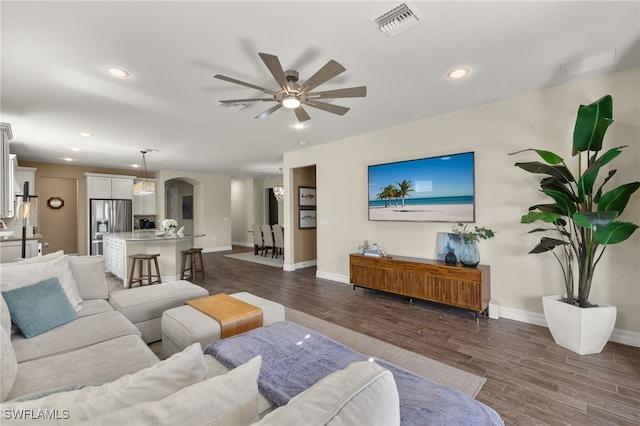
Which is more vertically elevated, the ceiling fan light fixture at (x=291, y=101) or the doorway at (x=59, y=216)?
the ceiling fan light fixture at (x=291, y=101)

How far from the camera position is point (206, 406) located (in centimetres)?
76

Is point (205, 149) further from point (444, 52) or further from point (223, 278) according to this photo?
point (444, 52)

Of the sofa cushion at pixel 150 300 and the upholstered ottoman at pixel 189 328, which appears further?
the sofa cushion at pixel 150 300

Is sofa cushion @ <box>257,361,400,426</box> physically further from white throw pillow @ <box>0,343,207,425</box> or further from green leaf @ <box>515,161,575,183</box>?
green leaf @ <box>515,161,575,183</box>

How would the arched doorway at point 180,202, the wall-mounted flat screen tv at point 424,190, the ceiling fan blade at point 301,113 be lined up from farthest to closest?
the arched doorway at point 180,202
the wall-mounted flat screen tv at point 424,190
the ceiling fan blade at point 301,113

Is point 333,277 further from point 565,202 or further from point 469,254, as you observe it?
point 565,202

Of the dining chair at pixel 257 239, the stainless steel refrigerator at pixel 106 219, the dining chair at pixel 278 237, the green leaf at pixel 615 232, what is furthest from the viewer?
the dining chair at pixel 257 239

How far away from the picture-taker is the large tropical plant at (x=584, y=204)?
2.44m

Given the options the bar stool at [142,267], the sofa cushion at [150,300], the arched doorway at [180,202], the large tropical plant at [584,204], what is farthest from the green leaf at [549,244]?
the arched doorway at [180,202]

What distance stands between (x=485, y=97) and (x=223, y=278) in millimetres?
5388

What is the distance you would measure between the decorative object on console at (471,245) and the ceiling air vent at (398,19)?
2517 mm

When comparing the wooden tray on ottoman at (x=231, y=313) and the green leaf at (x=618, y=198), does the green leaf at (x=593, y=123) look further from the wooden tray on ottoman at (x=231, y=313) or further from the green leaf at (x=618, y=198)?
the wooden tray on ottoman at (x=231, y=313)

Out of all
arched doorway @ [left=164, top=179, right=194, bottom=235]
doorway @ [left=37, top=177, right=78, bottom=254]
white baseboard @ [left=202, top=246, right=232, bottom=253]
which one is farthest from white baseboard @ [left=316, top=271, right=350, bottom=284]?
arched doorway @ [left=164, top=179, right=194, bottom=235]

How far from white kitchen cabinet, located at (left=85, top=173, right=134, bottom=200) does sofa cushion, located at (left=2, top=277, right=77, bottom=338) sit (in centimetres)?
640
